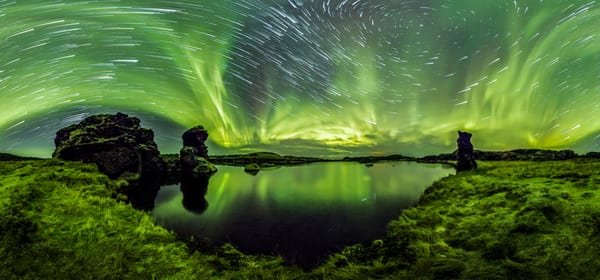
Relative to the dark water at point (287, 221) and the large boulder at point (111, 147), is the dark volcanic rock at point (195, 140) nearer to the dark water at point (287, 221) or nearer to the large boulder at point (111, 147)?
the large boulder at point (111, 147)

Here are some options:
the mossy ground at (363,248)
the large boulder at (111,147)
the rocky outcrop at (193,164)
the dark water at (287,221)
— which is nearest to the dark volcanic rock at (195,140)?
the rocky outcrop at (193,164)

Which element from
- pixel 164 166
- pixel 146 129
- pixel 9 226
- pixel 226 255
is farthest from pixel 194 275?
pixel 146 129

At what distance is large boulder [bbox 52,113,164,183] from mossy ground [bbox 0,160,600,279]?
82785 mm

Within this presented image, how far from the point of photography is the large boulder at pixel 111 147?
84438mm

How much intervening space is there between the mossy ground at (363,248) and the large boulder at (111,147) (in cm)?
8279

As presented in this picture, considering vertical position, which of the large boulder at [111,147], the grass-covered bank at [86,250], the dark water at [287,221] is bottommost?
the dark water at [287,221]

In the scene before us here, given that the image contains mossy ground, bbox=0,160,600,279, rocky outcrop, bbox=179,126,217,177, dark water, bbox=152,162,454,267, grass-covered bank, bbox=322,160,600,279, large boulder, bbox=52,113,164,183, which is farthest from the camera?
rocky outcrop, bbox=179,126,217,177

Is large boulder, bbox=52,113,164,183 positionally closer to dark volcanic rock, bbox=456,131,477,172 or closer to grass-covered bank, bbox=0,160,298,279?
grass-covered bank, bbox=0,160,298,279

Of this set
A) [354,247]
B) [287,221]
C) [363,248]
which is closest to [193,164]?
[287,221]

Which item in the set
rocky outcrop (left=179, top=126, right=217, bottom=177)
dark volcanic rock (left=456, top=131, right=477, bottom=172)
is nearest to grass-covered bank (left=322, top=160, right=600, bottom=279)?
rocky outcrop (left=179, top=126, right=217, bottom=177)

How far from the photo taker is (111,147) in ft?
301

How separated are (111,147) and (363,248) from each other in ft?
361

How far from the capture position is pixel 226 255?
16.9 m

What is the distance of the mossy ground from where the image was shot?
1049 cm
